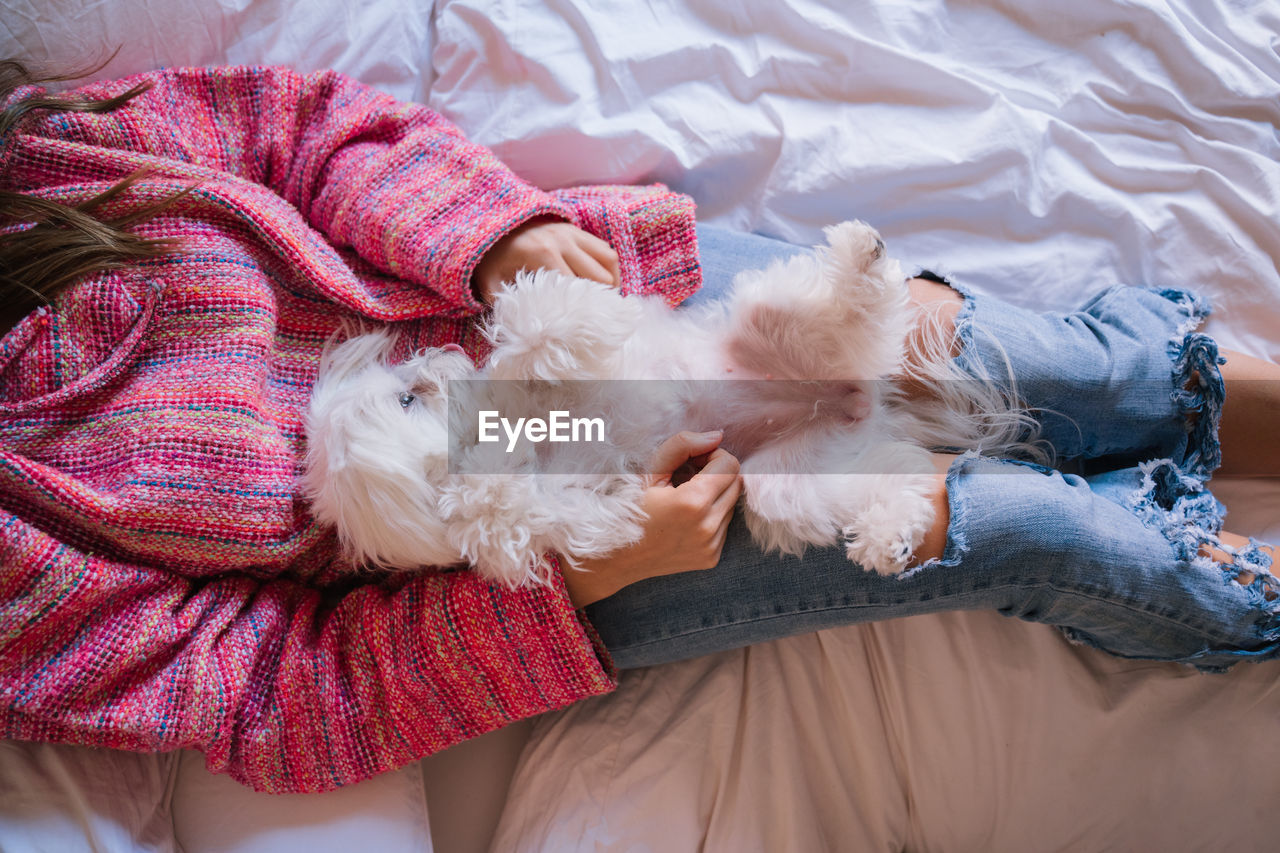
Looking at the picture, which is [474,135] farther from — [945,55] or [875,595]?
[875,595]

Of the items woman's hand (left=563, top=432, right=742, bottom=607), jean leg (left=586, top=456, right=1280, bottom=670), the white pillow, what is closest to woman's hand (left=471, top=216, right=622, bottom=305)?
woman's hand (left=563, top=432, right=742, bottom=607)

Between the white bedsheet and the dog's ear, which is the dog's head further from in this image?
the white bedsheet

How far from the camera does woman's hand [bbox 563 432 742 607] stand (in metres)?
1.02

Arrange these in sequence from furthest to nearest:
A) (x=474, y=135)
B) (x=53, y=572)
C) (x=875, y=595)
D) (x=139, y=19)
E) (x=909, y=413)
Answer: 1. (x=474, y=135)
2. (x=139, y=19)
3. (x=909, y=413)
4. (x=875, y=595)
5. (x=53, y=572)

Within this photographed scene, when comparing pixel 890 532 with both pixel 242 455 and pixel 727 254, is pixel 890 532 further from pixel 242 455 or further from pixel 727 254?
pixel 242 455

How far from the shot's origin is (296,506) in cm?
108

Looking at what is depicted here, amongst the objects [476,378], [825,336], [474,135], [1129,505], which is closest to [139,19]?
[474,135]

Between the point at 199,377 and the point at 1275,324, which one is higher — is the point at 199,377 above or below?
above

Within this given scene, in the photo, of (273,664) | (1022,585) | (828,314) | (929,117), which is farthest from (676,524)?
(929,117)

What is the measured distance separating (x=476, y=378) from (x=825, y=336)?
0.52 metres

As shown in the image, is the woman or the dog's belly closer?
the woman

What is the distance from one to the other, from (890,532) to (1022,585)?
23 cm

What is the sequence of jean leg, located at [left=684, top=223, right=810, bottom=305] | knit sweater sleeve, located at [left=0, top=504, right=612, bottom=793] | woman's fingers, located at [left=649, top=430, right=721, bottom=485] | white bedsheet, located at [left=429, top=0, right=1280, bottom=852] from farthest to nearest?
jean leg, located at [left=684, top=223, right=810, bottom=305]
white bedsheet, located at [left=429, top=0, right=1280, bottom=852]
woman's fingers, located at [left=649, top=430, right=721, bottom=485]
knit sweater sleeve, located at [left=0, top=504, right=612, bottom=793]

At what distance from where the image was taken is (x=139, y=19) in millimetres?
1325
